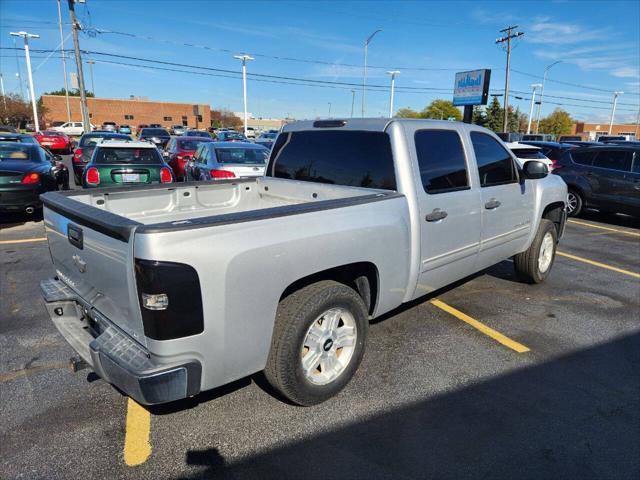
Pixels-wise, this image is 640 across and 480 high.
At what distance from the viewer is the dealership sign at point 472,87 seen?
89.9ft

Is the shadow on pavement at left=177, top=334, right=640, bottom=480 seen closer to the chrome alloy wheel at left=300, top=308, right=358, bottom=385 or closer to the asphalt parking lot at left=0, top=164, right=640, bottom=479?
the asphalt parking lot at left=0, top=164, right=640, bottom=479

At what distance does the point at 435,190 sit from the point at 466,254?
0.82m

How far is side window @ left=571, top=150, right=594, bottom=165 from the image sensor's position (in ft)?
35.0

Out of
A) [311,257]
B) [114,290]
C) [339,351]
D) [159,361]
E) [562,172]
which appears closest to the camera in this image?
[159,361]

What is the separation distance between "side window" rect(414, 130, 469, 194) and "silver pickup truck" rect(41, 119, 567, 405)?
0.05ft

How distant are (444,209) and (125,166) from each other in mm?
7163

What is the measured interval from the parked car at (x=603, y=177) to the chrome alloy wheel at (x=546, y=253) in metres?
4.35

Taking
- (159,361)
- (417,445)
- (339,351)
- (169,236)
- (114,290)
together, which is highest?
(169,236)

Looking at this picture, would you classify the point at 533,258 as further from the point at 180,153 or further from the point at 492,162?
the point at 180,153

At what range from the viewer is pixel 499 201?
172 inches

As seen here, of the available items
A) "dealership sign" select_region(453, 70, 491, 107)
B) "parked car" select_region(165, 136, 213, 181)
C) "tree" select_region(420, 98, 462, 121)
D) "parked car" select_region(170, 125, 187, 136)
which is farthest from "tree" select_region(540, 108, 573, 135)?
"parked car" select_region(165, 136, 213, 181)

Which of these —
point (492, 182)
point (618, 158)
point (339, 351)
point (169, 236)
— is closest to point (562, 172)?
point (618, 158)

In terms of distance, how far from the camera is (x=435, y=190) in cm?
358

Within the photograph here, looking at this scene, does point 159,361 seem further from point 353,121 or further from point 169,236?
point 353,121
